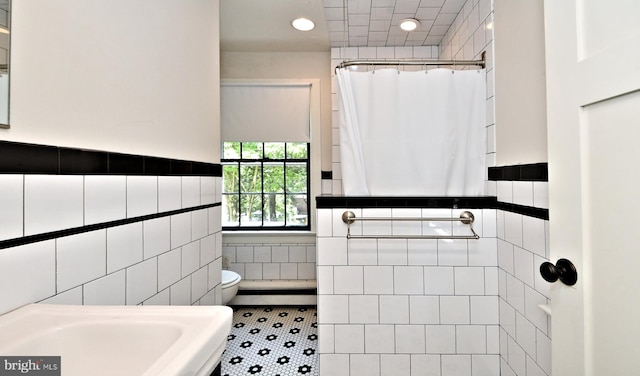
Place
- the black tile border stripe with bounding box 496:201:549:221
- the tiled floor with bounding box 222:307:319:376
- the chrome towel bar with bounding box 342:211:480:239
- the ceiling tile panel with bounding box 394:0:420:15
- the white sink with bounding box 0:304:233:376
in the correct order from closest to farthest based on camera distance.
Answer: the white sink with bounding box 0:304:233:376, the black tile border stripe with bounding box 496:201:549:221, the chrome towel bar with bounding box 342:211:480:239, the tiled floor with bounding box 222:307:319:376, the ceiling tile panel with bounding box 394:0:420:15

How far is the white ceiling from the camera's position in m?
2.05

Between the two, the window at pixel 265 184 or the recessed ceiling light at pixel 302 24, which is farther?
the window at pixel 265 184

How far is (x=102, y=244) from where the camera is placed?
95 centimetres

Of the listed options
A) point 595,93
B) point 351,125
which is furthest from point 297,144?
point 595,93

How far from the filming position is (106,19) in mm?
979

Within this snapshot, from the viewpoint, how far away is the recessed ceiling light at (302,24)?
7.53ft

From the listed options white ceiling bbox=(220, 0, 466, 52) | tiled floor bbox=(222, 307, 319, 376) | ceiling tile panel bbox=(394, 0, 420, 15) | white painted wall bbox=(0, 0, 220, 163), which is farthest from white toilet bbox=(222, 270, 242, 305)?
ceiling tile panel bbox=(394, 0, 420, 15)

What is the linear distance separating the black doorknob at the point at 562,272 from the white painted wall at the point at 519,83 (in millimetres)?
523

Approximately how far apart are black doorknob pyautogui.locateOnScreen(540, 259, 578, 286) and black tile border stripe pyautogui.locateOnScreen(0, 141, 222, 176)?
4.59 feet

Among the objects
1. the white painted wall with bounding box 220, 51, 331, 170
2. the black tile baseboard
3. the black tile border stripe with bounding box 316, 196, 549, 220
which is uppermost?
the white painted wall with bounding box 220, 51, 331, 170

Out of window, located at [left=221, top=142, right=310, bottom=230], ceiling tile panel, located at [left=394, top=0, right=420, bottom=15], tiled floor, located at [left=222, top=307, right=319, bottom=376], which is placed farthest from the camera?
window, located at [left=221, top=142, right=310, bottom=230]

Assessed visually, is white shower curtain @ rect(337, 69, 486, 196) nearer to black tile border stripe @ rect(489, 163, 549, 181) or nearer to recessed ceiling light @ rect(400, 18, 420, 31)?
black tile border stripe @ rect(489, 163, 549, 181)

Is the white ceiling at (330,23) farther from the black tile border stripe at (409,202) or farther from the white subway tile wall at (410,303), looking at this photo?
the white subway tile wall at (410,303)

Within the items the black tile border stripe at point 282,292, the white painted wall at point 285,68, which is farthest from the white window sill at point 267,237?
the white painted wall at point 285,68
